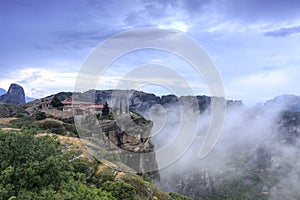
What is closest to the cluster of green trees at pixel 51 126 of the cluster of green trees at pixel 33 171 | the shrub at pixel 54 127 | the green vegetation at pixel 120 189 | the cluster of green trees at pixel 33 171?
the shrub at pixel 54 127

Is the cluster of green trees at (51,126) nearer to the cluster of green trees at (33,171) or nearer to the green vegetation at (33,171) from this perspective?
the cluster of green trees at (33,171)

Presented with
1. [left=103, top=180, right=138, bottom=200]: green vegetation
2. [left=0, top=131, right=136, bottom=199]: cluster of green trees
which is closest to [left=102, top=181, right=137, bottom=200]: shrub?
[left=103, top=180, right=138, bottom=200]: green vegetation

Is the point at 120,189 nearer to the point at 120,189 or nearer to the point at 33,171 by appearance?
the point at 120,189

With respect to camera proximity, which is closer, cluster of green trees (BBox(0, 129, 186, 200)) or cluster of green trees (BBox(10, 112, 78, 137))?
cluster of green trees (BBox(0, 129, 186, 200))

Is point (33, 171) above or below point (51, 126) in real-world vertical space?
below

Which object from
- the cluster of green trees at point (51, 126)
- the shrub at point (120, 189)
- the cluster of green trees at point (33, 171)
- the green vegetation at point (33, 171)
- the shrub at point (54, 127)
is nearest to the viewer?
the cluster of green trees at point (33, 171)

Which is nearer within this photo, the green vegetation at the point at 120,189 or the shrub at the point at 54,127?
the green vegetation at the point at 120,189

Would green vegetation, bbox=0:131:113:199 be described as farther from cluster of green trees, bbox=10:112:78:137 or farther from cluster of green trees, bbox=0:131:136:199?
cluster of green trees, bbox=10:112:78:137

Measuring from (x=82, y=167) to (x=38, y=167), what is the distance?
13.3 m

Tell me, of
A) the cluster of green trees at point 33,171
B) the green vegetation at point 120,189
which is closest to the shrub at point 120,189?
the green vegetation at point 120,189

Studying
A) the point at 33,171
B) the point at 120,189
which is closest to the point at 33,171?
the point at 33,171

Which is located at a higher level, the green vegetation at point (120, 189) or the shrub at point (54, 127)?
the shrub at point (54, 127)

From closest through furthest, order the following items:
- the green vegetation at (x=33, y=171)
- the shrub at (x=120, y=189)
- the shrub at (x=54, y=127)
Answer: the green vegetation at (x=33, y=171)
the shrub at (x=120, y=189)
the shrub at (x=54, y=127)

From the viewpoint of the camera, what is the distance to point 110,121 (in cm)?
6397
